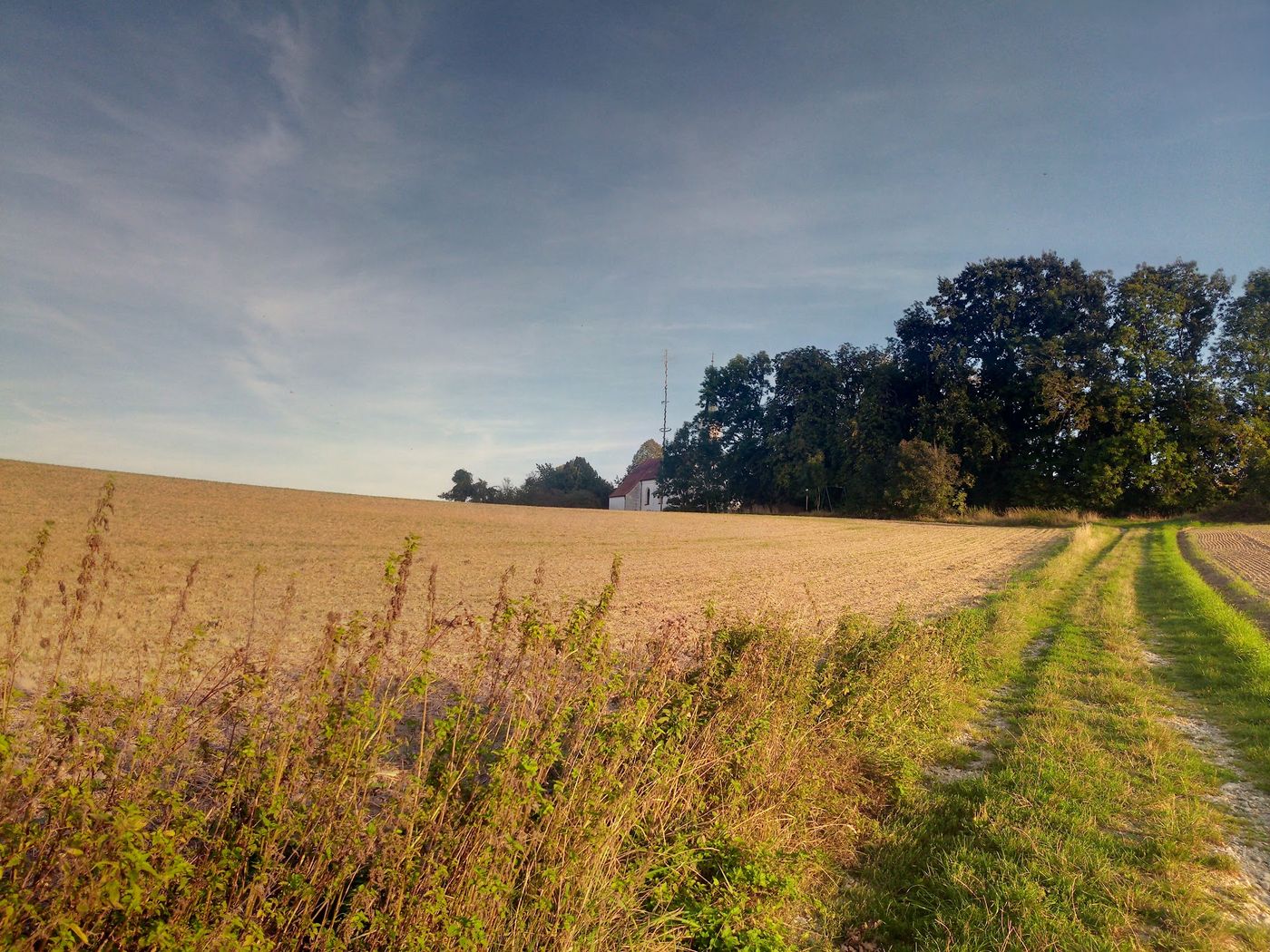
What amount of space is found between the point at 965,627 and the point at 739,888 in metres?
8.86

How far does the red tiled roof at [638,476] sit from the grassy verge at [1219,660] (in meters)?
76.7

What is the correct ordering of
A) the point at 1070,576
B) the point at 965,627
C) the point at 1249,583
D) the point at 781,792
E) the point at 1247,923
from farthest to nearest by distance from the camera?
the point at 1070,576, the point at 1249,583, the point at 965,627, the point at 781,792, the point at 1247,923

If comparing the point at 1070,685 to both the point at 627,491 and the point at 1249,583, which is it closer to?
the point at 1249,583

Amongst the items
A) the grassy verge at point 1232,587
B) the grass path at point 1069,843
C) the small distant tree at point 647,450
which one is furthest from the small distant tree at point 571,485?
the grass path at point 1069,843

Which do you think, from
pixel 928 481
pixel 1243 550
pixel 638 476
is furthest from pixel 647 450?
pixel 1243 550

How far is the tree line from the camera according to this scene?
48938 mm

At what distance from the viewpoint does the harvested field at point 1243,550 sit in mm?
18770

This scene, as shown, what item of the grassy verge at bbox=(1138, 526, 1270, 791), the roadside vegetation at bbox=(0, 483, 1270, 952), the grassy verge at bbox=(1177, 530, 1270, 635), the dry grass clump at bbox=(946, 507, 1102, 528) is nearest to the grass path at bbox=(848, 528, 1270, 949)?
the roadside vegetation at bbox=(0, 483, 1270, 952)

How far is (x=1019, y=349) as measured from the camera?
5275cm

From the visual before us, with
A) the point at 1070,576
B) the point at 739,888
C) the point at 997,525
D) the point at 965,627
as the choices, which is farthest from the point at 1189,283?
the point at 739,888

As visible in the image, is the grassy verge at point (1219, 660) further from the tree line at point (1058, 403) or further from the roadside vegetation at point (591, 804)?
the tree line at point (1058, 403)

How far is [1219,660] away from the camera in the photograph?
394 inches

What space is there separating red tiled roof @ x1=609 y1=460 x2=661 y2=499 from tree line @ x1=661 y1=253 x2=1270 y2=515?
31756mm

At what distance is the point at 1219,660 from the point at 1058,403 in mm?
44439
